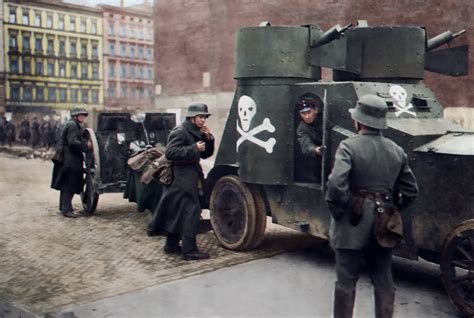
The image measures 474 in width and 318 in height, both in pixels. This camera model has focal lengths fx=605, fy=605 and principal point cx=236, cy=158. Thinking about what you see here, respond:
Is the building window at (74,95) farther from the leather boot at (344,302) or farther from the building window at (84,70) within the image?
the leather boot at (344,302)

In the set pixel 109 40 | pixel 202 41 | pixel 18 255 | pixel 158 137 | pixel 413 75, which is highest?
pixel 109 40

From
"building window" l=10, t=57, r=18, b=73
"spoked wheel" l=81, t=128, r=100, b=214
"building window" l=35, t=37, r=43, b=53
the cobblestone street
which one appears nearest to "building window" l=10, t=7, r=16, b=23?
"building window" l=35, t=37, r=43, b=53

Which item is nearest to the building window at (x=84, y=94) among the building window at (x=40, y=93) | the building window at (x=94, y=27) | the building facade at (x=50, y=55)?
the building facade at (x=50, y=55)

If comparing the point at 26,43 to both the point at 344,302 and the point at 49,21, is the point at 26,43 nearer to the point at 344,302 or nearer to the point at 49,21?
the point at 49,21

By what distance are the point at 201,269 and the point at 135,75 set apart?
190 feet

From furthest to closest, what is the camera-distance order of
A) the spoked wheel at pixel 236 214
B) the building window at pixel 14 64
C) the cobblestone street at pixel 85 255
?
1. the building window at pixel 14 64
2. the spoked wheel at pixel 236 214
3. the cobblestone street at pixel 85 255

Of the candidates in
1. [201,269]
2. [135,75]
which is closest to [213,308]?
[201,269]

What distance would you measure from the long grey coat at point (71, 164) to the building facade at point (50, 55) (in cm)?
4886

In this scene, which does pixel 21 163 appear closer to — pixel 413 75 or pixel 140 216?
pixel 140 216

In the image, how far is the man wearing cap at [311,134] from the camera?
21.7ft

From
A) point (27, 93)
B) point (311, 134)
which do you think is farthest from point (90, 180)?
point (27, 93)

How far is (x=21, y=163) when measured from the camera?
22.2m

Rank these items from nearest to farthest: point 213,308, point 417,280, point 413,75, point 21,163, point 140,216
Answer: point 213,308 → point 417,280 → point 413,75 → point 140,216 → point 21,163

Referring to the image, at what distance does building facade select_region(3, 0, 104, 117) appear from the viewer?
57.5m
